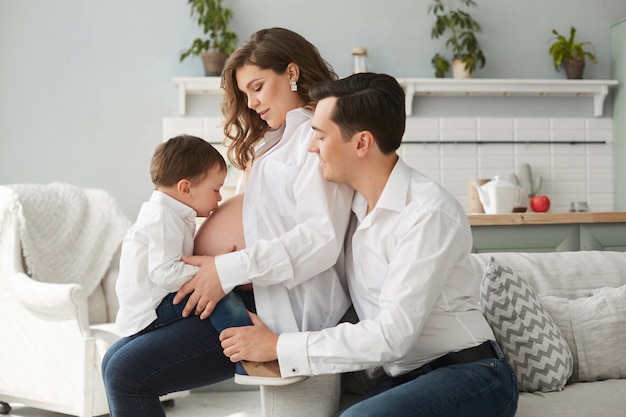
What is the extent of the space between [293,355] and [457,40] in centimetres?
416

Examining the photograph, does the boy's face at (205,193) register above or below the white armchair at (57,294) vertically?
above

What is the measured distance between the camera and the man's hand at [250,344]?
1753mm

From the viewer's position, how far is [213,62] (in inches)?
203

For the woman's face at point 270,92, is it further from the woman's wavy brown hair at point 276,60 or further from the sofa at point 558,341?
the sofa at point 558,341

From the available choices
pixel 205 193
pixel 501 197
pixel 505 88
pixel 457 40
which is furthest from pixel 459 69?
pixel 205 193

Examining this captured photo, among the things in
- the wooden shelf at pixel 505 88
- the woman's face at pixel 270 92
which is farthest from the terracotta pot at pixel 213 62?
the woman's face at pixel 270 92

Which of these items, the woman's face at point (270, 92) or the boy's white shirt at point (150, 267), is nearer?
the boy's white shirt at point (150, 267)

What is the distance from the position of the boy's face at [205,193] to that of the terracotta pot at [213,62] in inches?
127

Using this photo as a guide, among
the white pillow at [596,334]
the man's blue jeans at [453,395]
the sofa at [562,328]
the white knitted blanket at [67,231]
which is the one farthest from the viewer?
the white knitted blanket at [67,231]

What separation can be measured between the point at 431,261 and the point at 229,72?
0.79m

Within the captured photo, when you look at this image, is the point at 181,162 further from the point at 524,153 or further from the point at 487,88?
the point at 524,153

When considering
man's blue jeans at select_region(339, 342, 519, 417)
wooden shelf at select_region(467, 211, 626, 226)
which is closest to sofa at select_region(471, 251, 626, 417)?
man's blue jeans at select_region(339, 342, 519, 417)

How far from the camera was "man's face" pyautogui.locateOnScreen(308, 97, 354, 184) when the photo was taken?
180cm

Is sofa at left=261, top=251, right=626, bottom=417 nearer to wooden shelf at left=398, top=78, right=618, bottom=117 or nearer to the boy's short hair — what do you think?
the boy's short hair
